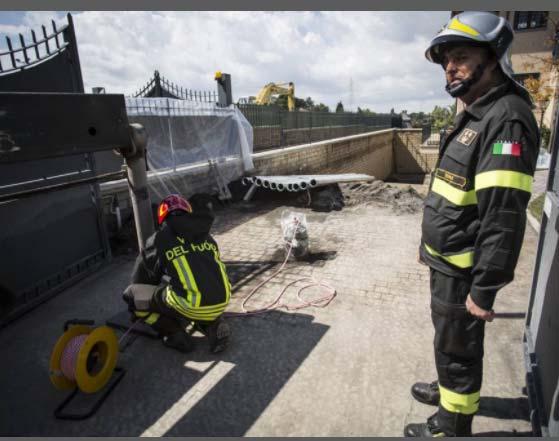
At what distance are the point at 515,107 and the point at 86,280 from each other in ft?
16.1

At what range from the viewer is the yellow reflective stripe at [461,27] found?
182cm

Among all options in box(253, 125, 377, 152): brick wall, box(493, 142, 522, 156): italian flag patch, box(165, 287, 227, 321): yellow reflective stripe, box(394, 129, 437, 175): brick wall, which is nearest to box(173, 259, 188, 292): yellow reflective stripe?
box(165, 287, 227, 321): yellow reflective stripe

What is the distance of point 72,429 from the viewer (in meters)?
2.48

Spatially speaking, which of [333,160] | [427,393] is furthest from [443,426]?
[333,160]

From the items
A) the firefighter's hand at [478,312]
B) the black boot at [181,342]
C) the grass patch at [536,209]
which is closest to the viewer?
the firefighter's hand at [478,312]

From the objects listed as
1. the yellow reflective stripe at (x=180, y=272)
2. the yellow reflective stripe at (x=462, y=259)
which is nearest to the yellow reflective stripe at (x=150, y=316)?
the yellow reflective stripe at (x=180, y=272)

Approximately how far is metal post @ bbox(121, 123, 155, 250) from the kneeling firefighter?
0.49m

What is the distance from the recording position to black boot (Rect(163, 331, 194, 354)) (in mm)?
3215

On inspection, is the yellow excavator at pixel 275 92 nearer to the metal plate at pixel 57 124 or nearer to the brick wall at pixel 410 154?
the brick wall at pixel 410 154

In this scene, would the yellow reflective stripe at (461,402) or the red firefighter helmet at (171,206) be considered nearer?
the yellow reflective stripe at (461,402)

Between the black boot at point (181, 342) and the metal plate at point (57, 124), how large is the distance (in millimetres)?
1679

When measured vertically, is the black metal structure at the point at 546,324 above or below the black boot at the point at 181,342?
above

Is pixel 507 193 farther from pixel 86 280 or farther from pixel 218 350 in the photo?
pixel 86 280

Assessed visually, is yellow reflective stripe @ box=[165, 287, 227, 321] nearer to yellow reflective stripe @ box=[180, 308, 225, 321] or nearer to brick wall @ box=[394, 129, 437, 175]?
yellow reflective stripe @ box=[180, 308, 225, 321]
